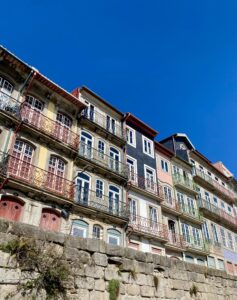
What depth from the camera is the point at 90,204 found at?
1404 cm

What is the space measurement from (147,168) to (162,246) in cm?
539

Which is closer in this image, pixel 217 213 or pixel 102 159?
pixel 102 159

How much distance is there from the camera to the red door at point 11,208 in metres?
11.0

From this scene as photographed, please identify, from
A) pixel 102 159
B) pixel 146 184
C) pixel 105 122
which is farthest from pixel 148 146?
pixel 102 159

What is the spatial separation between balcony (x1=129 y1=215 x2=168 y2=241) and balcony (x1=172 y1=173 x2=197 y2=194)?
4.91 metres

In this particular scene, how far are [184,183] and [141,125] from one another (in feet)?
20.6

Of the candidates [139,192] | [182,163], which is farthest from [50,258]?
[182,163]

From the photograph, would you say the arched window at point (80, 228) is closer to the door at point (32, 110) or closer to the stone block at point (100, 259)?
the door at point (32, 110)

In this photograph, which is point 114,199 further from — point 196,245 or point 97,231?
point 196,245

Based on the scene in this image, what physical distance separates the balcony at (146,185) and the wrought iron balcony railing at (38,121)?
4.75 meters

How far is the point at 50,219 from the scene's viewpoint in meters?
12.2

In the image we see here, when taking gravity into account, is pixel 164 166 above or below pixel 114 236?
above

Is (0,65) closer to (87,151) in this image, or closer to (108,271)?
(87,151)

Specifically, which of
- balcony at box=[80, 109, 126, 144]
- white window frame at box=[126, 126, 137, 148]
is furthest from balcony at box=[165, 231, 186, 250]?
balcony at box=[80, 109, 126, 144]
